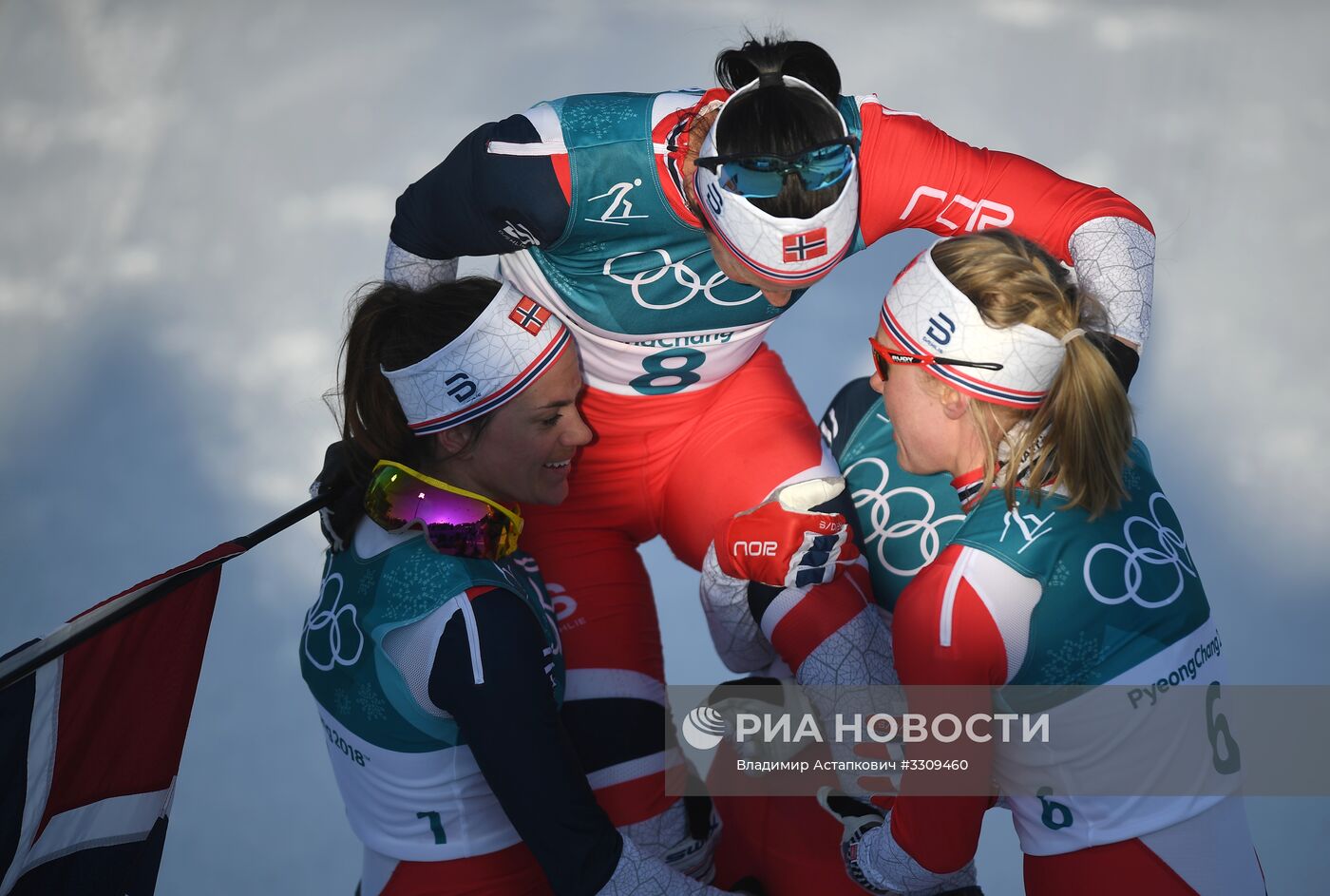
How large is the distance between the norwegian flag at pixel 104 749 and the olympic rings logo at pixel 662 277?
2.70ft

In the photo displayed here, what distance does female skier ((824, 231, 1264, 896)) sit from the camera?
1951mm

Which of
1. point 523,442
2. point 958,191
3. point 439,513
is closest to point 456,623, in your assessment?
point 439,513

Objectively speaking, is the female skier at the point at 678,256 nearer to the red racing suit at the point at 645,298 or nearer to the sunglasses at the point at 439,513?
the red racing suit at the point at 645,298

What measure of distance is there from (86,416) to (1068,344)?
3.63 meters

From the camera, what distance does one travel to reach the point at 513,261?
8.63ft

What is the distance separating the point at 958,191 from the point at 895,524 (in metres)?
0.65

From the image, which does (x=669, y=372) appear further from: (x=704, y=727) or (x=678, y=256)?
(x=704, y=727)

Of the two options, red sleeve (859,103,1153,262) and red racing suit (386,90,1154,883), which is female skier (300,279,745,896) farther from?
red sleeve (859,103,1153,262)

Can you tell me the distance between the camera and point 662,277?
2.45 m

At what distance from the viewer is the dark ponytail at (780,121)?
2.12m

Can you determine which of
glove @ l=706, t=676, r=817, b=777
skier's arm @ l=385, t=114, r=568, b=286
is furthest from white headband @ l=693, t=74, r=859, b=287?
glove @ l=706, t=676, r=817, b=777

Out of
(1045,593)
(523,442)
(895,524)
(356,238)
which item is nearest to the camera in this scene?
(1045,593)

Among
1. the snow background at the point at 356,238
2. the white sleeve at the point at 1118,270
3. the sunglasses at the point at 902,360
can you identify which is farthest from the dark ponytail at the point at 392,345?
the snow background at the point at 356,238

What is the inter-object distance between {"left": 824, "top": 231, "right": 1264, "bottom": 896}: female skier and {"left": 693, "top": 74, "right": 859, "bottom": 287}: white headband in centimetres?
14
